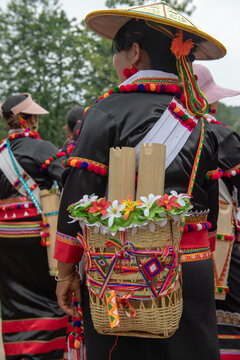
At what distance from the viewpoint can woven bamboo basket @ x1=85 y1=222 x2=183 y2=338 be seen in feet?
5.17

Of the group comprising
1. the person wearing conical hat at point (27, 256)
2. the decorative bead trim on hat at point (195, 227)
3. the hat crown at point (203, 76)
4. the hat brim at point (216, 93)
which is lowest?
the person wearing conical hat at point (27, 256)

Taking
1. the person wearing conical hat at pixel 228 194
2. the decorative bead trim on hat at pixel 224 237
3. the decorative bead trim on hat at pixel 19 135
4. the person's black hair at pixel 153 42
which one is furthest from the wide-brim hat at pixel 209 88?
the decorative bead trim on hat at pixel 19 135

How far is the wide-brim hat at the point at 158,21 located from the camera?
1.87 m

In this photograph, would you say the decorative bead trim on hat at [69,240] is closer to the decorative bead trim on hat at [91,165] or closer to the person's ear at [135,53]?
the decorative bead trim on hat at [91,165]

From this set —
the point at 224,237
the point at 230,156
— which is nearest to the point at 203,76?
the point at 230,156

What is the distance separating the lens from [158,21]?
186 cm

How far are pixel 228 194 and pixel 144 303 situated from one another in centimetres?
185

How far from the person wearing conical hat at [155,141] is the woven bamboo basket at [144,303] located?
0.27 metres

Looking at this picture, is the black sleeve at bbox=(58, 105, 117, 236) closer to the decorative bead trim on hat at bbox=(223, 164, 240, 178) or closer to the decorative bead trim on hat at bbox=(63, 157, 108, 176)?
the decorative bead trim on hat at bbox=(63, 157, 108, 176)

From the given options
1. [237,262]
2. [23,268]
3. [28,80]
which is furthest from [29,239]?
[28,80]

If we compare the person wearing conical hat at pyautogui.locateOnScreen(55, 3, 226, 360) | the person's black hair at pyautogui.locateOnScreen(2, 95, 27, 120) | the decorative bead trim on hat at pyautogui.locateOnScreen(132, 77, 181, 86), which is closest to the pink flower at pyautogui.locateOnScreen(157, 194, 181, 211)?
the person wearing conical hat at pyautogui.locateOnScreen(55, 3, 226, 360)

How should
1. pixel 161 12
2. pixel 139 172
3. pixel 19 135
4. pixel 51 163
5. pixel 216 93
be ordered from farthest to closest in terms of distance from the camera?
1. pixel 19 135
2. pixel 51 163
3. pixel 216 93
4. pixel 161 12
5. pixel 139 172

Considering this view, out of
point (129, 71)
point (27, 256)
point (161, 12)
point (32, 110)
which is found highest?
point (161, 12)

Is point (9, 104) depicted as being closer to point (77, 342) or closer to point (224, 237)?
point (224, 237)
